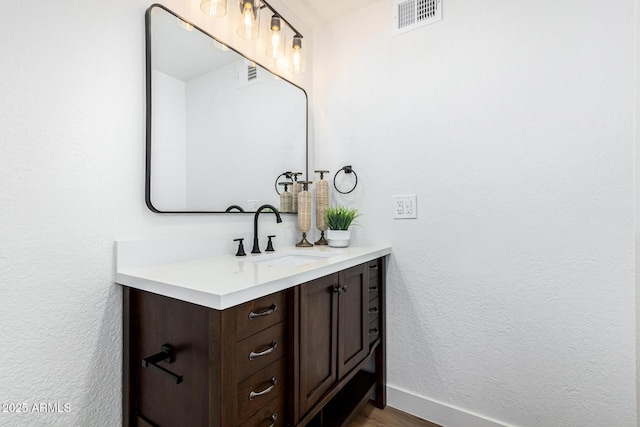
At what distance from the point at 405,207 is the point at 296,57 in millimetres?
1071

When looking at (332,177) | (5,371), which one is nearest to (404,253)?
Result: (332,177)

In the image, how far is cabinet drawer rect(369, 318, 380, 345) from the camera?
1.65 meters

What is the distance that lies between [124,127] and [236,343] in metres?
0.85

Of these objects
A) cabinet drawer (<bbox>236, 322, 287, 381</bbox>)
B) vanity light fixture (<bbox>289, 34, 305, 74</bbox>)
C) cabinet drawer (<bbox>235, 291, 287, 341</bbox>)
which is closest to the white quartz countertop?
cabinet drawer (<bbox>235, 291, 287, 341</bbox>)

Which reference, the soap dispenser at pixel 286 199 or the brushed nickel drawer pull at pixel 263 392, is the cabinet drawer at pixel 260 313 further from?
the soap dispenser at pixel 286 199

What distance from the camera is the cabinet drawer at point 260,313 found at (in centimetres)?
88

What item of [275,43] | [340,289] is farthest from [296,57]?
[340,289]

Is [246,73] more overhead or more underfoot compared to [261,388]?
more overhead

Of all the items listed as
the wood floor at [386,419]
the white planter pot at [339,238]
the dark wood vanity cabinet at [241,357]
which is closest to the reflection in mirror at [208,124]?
the white planter pot at [339,238]

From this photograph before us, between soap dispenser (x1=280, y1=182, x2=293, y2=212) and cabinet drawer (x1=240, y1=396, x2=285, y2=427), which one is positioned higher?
soap dispenser (x1=280, y1=182, x2=293, y2=212)

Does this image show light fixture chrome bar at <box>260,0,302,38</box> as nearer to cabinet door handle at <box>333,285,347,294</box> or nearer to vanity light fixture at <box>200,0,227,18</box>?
vanity light fixture at <box>200,0,227,18</box>

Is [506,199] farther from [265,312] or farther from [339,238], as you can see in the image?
[265,312]

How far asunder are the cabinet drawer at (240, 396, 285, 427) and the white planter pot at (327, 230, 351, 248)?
899 mm

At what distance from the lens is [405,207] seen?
67.7 inches
